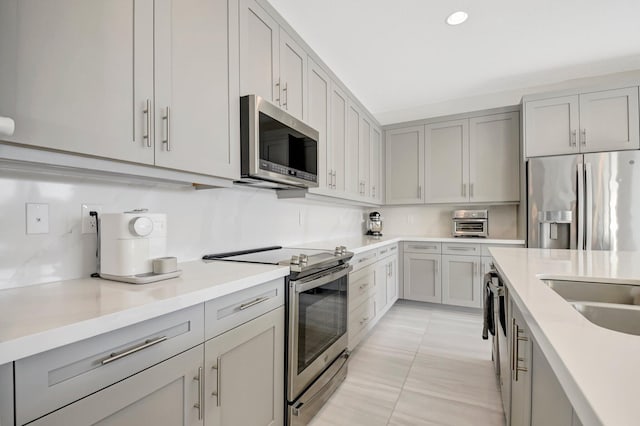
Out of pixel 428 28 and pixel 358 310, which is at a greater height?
pixel 428 28

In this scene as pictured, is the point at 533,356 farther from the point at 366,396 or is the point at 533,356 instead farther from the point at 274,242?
the point at 274,242

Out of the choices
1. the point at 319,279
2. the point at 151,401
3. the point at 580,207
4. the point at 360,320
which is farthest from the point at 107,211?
the point at 580,207

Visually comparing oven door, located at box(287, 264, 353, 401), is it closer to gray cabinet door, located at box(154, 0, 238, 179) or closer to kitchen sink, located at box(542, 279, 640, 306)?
gray cabinet door, located at box(154, 0, 238, 179)

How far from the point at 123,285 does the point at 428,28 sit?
2786 mm

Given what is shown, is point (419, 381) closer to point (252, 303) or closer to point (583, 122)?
point (252, 303)

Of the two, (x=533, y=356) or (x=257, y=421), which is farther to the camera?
(x=257, y=421)

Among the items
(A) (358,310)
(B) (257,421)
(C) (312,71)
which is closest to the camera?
(B) (257,421)

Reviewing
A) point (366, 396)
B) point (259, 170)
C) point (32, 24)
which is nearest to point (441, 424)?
point (366, 396)

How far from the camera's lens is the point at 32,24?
882 mm

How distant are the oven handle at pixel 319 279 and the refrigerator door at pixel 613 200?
2692 mm

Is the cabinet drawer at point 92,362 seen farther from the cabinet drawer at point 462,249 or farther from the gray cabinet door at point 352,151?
the cabinet drawer at point 462,249

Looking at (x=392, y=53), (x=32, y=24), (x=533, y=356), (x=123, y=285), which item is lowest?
(x=533, y=356)

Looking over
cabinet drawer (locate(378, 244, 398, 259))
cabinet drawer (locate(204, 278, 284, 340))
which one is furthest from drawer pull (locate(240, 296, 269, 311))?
cabinet drawer (locate(378, 244, 398, 259))

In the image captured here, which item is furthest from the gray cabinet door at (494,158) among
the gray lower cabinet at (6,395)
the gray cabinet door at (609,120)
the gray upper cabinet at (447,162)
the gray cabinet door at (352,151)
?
the gray lower cabinet at (6,395)
